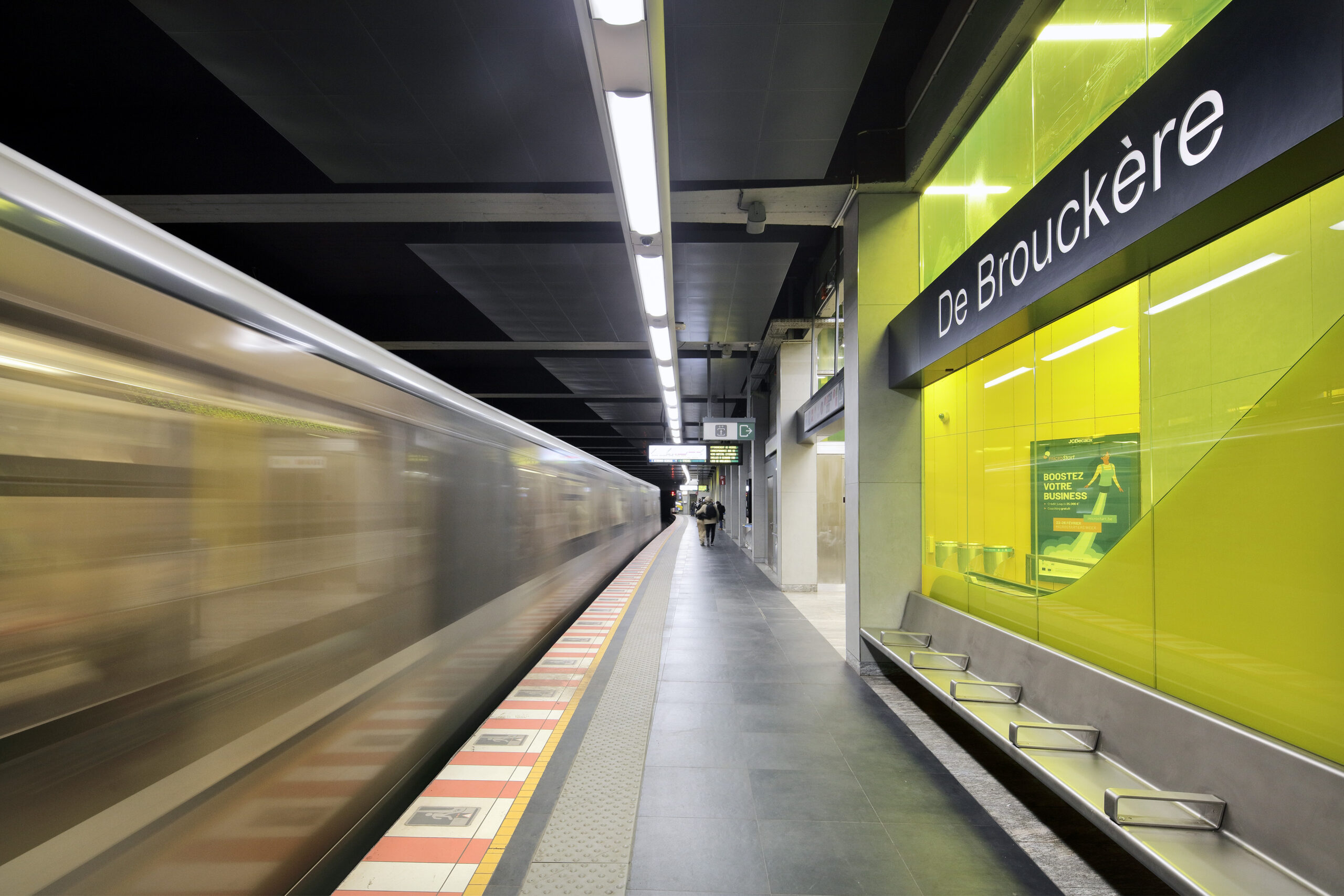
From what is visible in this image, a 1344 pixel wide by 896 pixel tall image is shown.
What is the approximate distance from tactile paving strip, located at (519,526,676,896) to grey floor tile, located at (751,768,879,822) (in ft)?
2.05

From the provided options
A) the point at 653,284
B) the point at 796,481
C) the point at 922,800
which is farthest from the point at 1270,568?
the point at 796,481

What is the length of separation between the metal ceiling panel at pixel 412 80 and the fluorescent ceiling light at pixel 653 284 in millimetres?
886

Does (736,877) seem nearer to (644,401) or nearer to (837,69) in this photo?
(837,69)

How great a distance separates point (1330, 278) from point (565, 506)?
6.30m

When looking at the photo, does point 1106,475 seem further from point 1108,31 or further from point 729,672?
point 729,672

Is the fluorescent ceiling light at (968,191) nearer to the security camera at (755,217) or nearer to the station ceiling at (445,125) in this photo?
the station ceiling at (445,125)

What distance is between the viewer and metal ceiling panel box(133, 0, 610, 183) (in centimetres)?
354

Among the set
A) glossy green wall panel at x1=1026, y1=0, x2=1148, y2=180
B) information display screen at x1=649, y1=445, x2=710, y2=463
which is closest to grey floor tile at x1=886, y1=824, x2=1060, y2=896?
glossy green wall panel at x1=1026, y1=0, x2=1148, y2=180

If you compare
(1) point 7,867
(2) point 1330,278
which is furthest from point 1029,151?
(1) point 7,867

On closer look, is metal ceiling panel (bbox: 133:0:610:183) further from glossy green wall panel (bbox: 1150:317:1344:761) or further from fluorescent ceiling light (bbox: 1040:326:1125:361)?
glossy green wall panel (bbox: 1150:317:1344:761)

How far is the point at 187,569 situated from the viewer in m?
1.67

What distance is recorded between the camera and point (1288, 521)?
2115 millimetres

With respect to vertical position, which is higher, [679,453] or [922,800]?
[679,453]

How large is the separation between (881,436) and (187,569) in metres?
4.84
